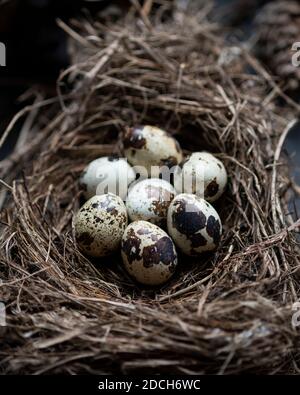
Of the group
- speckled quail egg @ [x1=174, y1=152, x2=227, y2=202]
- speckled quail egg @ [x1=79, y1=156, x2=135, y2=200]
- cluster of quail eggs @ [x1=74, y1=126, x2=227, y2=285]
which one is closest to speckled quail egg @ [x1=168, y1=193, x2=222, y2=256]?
cluster of quail eggs @ [x1=74, y1=126, x2=227, y2=285]

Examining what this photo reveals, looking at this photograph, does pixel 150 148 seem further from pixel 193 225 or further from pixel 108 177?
pixel 193 225

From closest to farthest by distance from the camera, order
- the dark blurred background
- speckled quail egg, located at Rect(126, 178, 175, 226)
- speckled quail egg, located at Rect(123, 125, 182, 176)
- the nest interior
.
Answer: the nest interior < speckled quail egg, located at Rect(126, 178, 175, 226) < speckled quail egg, located at Rect(123, 125, 182, 176) < the dark blurred background

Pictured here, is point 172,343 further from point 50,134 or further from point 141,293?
point 50,134

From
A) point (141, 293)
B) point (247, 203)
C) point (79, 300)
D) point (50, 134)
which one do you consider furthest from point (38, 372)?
point (50, 134)

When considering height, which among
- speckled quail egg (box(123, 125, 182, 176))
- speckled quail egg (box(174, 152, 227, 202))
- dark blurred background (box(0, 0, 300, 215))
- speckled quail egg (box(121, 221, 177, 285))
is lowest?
speckled quail egg (box(121, 221, 177, 285))

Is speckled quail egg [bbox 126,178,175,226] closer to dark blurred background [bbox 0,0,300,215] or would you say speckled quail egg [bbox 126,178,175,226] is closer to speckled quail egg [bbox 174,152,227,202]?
speckled quail egg [bbox 174,152,227,202]

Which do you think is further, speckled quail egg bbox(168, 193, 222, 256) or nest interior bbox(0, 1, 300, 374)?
speckled quail egg bbox(168, 193, 222, 256)

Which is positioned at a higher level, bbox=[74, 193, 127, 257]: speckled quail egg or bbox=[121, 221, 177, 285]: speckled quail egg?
bbox=[74, 193, 127, 257]: speckled quail egg
